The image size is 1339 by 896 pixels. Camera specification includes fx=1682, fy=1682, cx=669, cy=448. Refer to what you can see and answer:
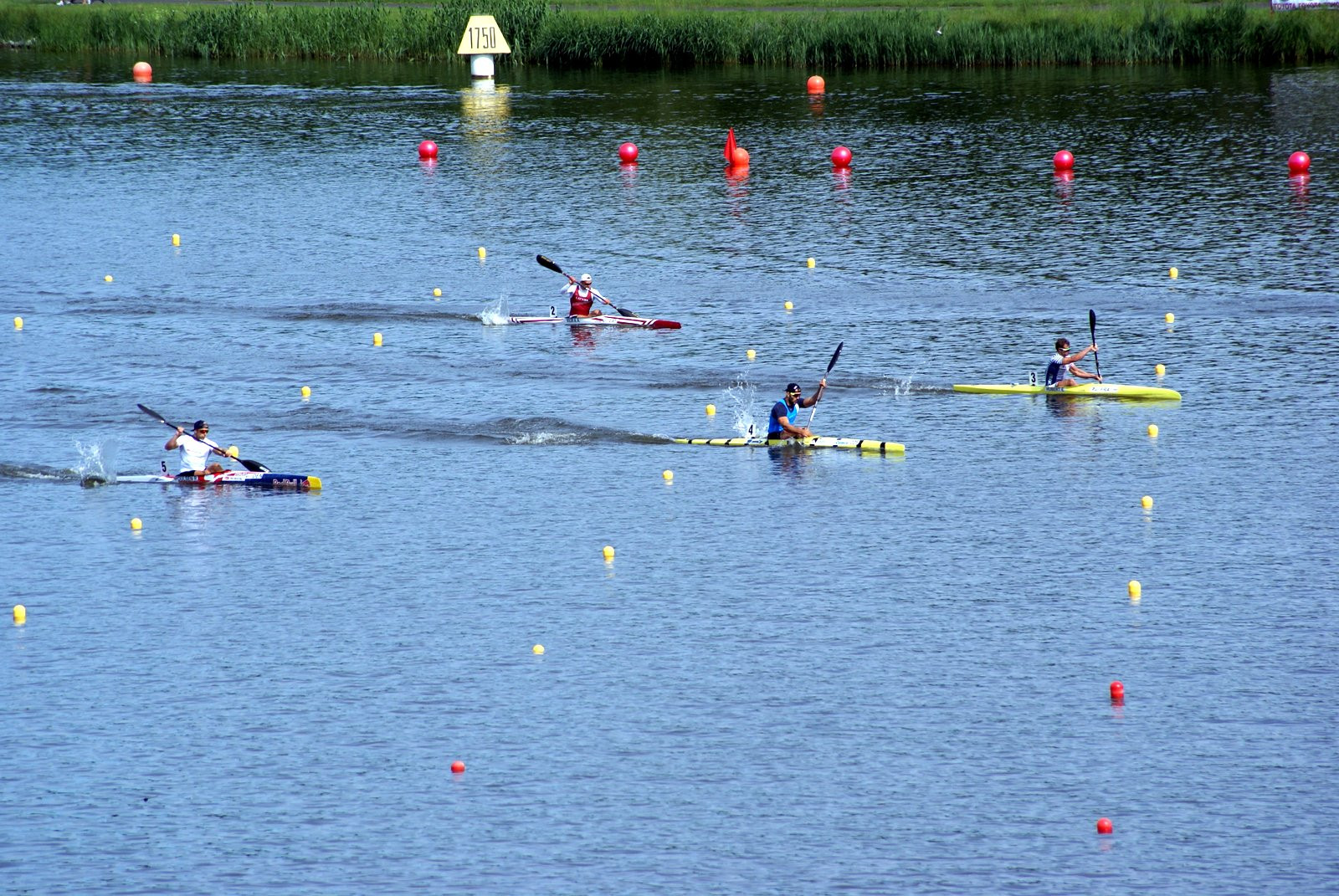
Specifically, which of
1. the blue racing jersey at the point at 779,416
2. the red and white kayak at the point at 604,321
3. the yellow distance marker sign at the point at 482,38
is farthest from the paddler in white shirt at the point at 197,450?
the yellow distance marker sign at the point at 482,38

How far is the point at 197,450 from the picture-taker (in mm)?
30078

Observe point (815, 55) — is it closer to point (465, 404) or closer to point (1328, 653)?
point (465, 404)

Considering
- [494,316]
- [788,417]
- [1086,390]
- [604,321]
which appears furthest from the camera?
[494,316]

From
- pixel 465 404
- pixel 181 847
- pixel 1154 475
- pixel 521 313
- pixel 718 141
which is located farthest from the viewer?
pixel 718 141

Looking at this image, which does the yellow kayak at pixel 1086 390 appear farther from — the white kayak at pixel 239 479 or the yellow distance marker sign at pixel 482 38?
the yellow distance marker sign at pixel 482 38

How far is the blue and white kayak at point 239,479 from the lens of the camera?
2978cm

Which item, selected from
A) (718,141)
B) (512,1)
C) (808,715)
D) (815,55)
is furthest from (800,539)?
(512,1)

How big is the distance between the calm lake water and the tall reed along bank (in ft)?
59.1

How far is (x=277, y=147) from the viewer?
63188 mm

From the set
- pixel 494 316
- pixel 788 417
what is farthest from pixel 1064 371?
pixel 494 316

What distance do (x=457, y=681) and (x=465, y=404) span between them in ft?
41.7

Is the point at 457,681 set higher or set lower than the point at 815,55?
lower

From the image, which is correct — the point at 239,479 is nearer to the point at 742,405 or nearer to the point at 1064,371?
the point at 742,405

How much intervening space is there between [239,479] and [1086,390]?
16.9m
